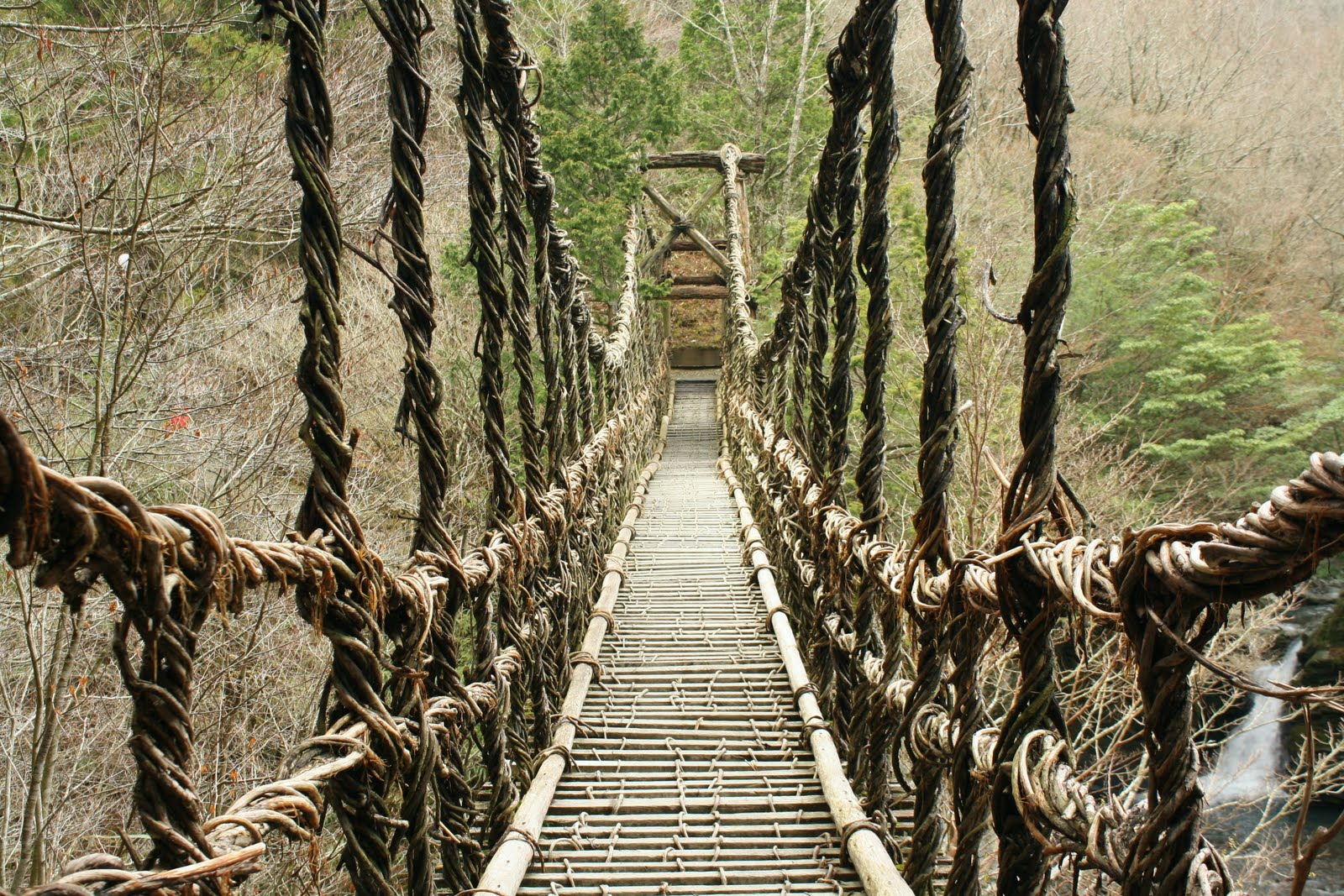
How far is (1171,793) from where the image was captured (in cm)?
67

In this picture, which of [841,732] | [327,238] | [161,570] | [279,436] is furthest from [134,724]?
[279,436]

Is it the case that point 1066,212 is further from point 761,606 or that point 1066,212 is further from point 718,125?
point 718,125

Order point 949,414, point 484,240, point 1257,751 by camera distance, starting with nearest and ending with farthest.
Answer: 1. point 949,414
2. point 484,240
3. point 1257,751

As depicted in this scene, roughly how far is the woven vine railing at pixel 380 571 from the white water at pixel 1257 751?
829 centimetres

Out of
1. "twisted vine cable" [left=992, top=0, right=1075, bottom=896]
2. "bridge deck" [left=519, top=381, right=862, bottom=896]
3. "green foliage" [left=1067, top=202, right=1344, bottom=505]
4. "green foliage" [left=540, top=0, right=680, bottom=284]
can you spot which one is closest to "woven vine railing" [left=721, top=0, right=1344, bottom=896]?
"twisted vine cable" [left=992, top=0, right=1075, bottom=896]

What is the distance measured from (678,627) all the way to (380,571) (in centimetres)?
207

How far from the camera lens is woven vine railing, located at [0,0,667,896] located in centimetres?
60

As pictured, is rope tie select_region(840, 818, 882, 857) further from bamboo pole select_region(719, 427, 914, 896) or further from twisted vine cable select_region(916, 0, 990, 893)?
twisted vine cable select_region(916, 0, 990, 893)

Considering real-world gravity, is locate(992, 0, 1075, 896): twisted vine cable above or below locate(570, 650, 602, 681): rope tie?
above

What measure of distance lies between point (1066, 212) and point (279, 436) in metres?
4.41

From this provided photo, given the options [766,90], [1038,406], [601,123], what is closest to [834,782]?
[1038,406]

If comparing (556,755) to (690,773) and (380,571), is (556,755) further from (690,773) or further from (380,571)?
(380,571)

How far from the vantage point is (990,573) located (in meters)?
1.02

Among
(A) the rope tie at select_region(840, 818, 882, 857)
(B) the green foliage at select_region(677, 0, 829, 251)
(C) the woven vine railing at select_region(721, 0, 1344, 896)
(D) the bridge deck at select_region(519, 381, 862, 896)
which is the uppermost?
(B) the green foliage at select_region(677, 0, 829, 251)
